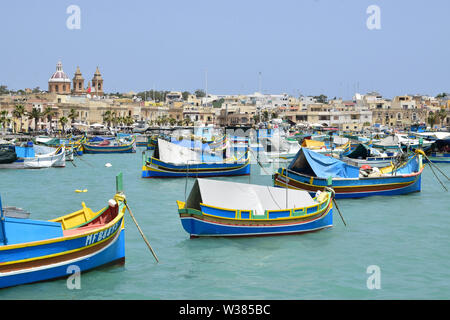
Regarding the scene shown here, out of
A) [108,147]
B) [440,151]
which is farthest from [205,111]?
[440,151]

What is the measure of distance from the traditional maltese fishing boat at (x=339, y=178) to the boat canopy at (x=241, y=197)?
7.99m

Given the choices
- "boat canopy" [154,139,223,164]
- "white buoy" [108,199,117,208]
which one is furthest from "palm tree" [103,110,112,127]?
"white buoy" [108,199,117,208]

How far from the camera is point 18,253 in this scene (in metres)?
15.0

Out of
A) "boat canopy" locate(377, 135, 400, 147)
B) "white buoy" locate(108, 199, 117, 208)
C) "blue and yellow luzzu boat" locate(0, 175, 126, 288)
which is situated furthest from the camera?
"boat canopy" locate(377, 135, 400, 147)

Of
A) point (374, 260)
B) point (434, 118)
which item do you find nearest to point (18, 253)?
point (374, 260)

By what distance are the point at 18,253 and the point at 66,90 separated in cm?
13081

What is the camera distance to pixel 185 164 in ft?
139

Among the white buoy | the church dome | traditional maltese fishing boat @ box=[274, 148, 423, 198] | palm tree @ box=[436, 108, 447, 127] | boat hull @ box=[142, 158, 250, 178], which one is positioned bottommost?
boat hull @ box=[142, 158, 250, 178]

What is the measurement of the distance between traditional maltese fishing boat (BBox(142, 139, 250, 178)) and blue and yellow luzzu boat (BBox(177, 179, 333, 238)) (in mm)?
19068

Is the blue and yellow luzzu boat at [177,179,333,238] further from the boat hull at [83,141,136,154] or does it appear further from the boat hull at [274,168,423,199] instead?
the boat hull at [83,141,136,154]

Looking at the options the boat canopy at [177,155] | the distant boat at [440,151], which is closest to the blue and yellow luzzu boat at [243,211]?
the boat canopy at [177,155]

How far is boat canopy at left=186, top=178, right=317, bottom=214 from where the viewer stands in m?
20.9

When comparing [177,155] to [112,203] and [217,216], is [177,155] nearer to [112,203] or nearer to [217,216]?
[217,216]
